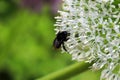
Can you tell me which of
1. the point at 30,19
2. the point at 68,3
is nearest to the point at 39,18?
the point at 30,19

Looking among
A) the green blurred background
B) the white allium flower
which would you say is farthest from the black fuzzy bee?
the green blurred background

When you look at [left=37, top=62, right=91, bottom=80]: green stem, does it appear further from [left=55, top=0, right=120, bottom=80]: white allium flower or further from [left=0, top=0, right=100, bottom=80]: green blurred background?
[left=0, top=0, right=100, bottom=80]: green blurred background

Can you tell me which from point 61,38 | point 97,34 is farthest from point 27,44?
point 97,34

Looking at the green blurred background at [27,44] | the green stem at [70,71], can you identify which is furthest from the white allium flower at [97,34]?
the green blurred background at [27,44]

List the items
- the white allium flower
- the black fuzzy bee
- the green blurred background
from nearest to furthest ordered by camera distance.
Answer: the white allium flower
the black fuzzy bee
the green blurred background

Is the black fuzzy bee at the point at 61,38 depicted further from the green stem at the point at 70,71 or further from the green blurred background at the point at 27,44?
the green blurred background at the point at 27,44

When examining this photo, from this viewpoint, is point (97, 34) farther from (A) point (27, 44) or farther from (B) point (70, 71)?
(A) point (27, 44)

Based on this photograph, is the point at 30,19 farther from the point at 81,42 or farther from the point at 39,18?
the point at 81,42
